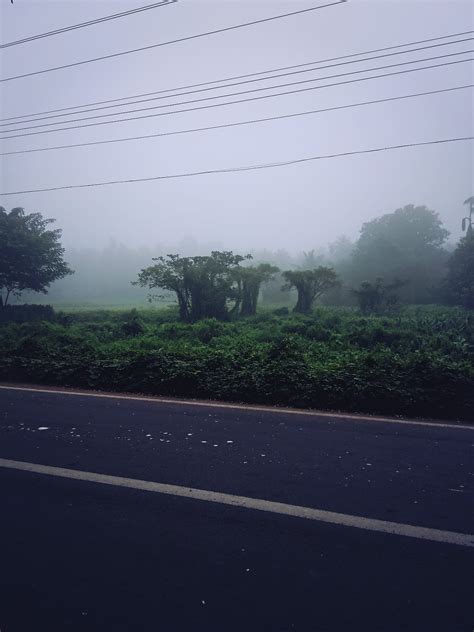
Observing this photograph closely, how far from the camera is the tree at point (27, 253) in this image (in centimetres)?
3772

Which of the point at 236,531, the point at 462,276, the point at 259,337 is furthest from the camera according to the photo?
the point at 462,276

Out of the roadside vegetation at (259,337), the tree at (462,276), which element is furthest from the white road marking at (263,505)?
the tree at (462,276)

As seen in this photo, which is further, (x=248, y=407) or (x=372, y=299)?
(x=372, y=299)

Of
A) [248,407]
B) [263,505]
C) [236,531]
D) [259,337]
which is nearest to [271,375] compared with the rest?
[248,407]

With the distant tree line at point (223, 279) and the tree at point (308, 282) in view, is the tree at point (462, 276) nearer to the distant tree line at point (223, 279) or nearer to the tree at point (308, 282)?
the distant tree line at point (223, 279)

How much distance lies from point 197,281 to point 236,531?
31397 millimetres

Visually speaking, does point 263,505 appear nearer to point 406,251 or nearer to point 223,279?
point 223,279

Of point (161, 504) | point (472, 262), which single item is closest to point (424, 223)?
point (472, 262)

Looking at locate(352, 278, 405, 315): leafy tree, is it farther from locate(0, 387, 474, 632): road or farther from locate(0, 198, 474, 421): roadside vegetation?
locate(0, 387, 474, 632): road

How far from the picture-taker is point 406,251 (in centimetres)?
6444

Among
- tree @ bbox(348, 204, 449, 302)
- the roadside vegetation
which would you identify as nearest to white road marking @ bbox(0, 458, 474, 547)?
the roadside vegetation

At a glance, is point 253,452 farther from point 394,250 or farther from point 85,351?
point 394,250

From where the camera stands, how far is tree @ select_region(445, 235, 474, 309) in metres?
42.8

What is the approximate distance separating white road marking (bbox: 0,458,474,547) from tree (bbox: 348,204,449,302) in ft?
180
